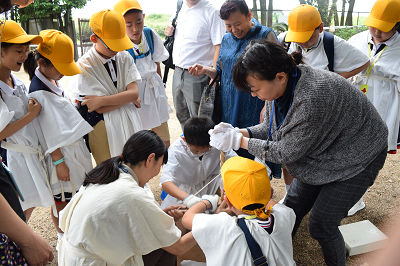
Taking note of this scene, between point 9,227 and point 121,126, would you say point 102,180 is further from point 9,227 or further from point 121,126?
point 121,126

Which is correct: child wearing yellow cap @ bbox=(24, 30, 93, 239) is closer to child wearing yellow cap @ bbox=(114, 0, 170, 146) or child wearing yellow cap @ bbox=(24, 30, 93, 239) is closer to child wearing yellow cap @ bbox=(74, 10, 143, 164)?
child wearing yellow cap @ bbox=(74, 10, 143, 164)

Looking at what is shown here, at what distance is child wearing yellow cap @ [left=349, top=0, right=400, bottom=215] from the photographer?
230 centimetres

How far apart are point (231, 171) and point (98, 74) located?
4.42ft

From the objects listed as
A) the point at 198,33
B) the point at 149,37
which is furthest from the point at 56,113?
the point at 198,33

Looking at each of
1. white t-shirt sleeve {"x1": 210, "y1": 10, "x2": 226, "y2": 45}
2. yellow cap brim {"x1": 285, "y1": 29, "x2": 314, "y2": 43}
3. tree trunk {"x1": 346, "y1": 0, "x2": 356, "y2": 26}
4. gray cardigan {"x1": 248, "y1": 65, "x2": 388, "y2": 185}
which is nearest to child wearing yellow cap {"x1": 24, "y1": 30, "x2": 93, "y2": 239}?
gray cardigan {"x1": 248, "y1": 65, "x2": 388, "y2": 185}

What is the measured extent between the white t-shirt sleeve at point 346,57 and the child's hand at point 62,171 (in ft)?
6.95

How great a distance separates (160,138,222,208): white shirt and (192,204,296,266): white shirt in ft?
3.22

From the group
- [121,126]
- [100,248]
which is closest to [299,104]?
[100,248]

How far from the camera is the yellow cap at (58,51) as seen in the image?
2025mm

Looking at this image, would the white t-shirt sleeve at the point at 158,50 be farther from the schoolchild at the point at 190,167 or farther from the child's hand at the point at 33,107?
the child's hand at the point at 33,107

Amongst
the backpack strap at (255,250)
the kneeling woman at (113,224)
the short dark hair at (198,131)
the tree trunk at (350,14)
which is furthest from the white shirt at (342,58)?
the tree trunk at (350,14)

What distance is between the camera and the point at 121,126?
242 cm

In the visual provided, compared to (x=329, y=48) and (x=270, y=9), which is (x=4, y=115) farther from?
(x=270, y=9)

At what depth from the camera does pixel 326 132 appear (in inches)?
58.3
